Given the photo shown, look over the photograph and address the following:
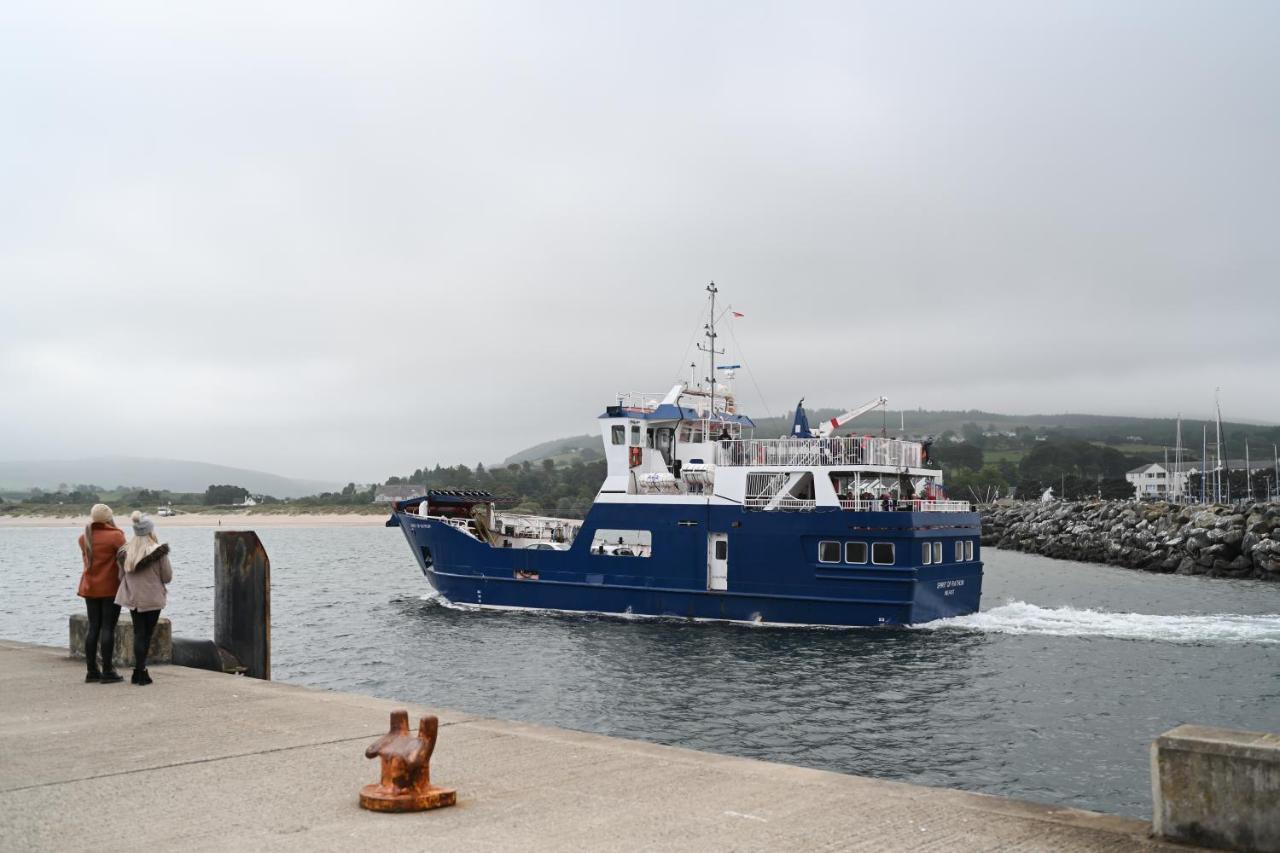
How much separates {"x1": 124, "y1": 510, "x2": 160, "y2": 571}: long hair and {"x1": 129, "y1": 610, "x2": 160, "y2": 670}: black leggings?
44 centimetres

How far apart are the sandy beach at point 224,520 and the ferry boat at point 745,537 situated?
10792cm

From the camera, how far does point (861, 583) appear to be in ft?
76.5

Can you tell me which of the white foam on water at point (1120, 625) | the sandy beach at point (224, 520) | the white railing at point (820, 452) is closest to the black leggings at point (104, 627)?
the white railing at point (820, 452)

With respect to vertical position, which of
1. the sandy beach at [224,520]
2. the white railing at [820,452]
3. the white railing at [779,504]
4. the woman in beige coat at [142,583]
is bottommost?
the sandy beach at [224,520]

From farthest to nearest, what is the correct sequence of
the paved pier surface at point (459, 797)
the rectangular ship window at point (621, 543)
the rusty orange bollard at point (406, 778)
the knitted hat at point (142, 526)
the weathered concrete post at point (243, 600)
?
the rectangular ship window at point (621, 543) < the weathered concrete post at point (243, 600) < the knitted hat at point (142, 526) < the rusty orange bollard at point (406, 778) < the paved pier surface at point (459, 797)

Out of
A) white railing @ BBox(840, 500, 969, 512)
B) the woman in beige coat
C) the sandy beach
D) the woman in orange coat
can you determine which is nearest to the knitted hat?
the woman in beige coat

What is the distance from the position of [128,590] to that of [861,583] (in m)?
17.5

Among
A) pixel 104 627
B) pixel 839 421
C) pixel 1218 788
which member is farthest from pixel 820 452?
pixel 1218 788

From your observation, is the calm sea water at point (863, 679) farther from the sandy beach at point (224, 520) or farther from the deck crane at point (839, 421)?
the sandy beach at point (224, 520)

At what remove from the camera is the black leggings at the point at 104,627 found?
8.77 metres

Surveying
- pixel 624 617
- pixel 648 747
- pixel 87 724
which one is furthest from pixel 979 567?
pixel 87 724

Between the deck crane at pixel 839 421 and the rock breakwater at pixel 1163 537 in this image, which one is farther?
the rock breakwater at pixel 1163 537

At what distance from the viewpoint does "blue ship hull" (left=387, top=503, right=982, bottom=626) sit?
23139mm

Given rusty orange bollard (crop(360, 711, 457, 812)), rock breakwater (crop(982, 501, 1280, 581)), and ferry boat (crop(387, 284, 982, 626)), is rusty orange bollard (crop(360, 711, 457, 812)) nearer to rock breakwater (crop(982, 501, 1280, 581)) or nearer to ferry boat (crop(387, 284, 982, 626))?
ferry boat (crop(387, 284, 982, 626))
